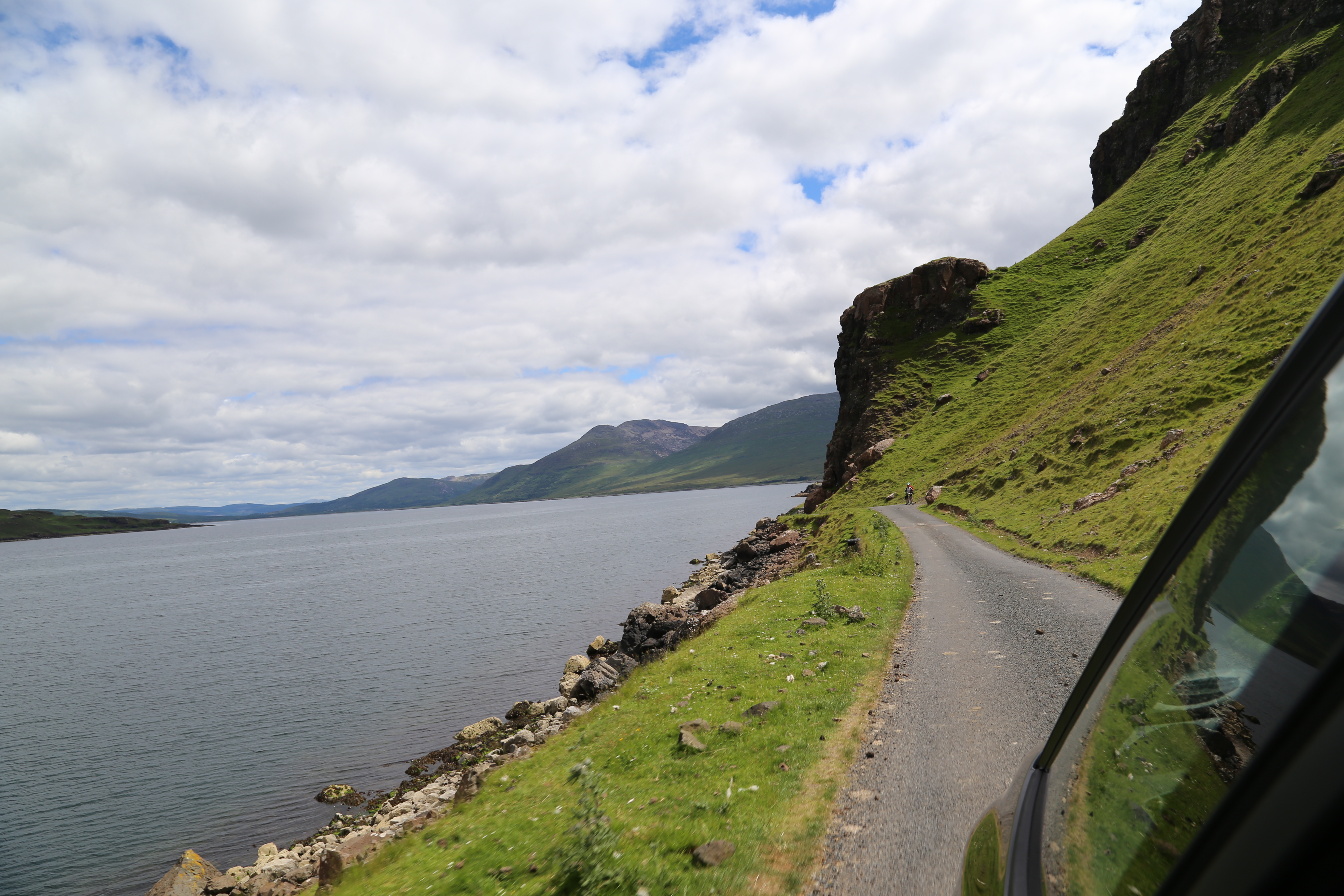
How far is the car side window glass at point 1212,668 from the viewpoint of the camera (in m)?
1.75

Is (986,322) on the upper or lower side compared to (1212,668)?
upper

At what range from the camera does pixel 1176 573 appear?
249 centimetres

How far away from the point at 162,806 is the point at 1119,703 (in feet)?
103

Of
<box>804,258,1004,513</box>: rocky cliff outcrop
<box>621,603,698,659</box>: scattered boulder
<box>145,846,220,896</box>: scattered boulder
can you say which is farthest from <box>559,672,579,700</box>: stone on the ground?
<box>804,258,1004,513</box>: rocky cliff outcrop

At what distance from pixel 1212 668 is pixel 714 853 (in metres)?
6.85

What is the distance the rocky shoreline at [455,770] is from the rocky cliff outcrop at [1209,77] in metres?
103

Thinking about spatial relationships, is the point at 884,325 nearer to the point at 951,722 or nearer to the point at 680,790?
the point at 951,722

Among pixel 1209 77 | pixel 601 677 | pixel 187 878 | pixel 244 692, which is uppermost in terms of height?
pixel 1209 77

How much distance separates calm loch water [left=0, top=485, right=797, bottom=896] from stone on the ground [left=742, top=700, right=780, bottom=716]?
16092mm

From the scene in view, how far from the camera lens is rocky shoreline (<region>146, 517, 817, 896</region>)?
14898mm

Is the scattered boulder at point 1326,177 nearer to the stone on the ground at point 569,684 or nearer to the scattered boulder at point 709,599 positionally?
the scattered boulder at point 709,599

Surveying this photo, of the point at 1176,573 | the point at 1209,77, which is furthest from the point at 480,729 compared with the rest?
the point at 1209,77

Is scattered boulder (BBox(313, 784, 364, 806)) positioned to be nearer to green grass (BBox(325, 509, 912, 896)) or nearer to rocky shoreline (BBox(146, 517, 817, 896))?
rocky shoreline (BBox(146, 517, 817, 896))

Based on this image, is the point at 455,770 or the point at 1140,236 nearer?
the point at 455,770
